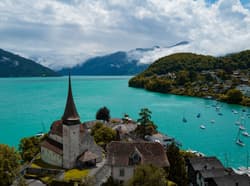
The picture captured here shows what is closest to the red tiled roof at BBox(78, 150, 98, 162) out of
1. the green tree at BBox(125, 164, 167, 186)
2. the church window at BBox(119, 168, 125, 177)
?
the church window at BBox(119, 168, 125, 177)

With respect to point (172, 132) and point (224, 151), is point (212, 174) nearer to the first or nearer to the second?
point (224, 151)

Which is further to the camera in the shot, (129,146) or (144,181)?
(129,146)

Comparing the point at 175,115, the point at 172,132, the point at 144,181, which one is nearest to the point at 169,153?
the point at 144,181

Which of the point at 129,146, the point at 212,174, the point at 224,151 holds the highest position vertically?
the point at 129,146

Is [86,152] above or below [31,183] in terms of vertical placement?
above

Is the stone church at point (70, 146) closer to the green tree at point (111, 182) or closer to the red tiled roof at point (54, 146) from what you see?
the red tiled roof at point (54, 146)

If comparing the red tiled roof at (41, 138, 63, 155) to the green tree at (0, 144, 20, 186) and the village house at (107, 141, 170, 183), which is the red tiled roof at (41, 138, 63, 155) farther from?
the village house at (107, 141, 170, 183)
